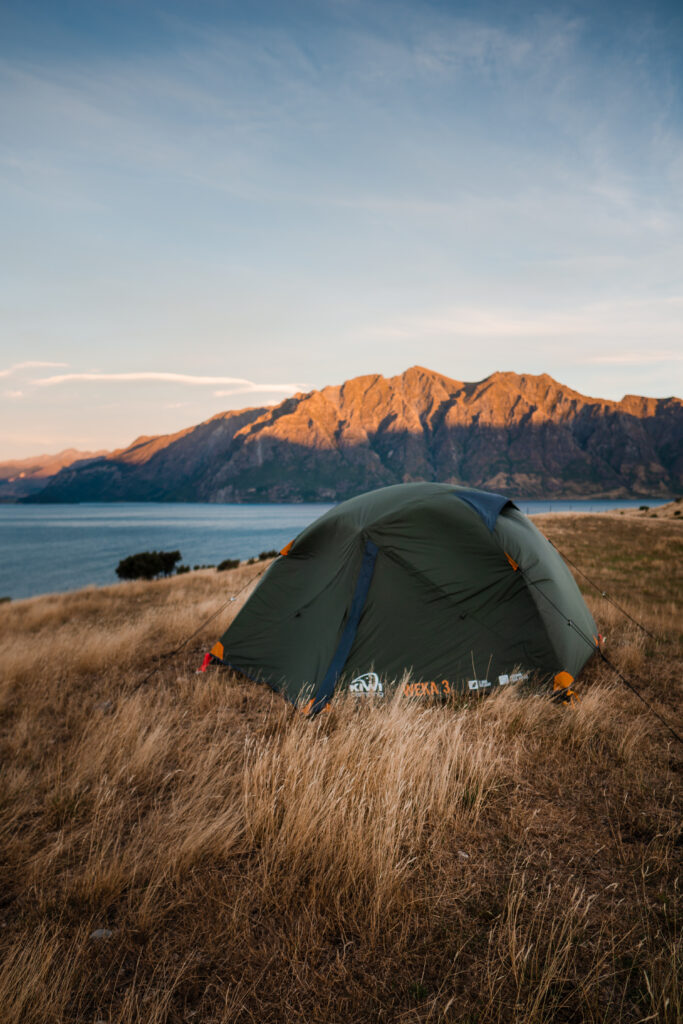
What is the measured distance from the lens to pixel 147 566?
3569cm

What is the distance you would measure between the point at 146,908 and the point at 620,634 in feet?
26.2

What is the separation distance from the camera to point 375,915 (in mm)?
2266

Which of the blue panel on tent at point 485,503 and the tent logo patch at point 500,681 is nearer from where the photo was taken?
the tent logo patch at point 500,681

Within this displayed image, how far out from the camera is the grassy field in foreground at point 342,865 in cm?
195

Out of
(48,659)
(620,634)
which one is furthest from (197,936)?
(620,634)

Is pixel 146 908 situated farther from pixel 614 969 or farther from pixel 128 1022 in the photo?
pixel 614 969

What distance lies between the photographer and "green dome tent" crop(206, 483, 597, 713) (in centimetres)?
533

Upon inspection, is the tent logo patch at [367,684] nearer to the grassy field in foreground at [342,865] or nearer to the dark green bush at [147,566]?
the grassy field in foreground at [342,865]

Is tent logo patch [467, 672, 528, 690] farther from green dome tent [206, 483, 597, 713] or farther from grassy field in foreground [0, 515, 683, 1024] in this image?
grassy field in foreground [0, 515, 683, 1024]

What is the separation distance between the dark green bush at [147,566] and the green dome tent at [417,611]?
3217 centimetres

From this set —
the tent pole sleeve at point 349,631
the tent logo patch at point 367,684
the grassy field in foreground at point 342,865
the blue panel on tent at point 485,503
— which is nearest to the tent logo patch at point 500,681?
the grassy field in foreground at point 342,865

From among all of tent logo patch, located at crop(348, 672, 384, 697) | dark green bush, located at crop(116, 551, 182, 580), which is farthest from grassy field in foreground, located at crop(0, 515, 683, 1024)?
dark green bush, located at crop(116, 551, 182, 580)

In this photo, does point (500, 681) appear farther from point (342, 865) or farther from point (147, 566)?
point (147, 566)

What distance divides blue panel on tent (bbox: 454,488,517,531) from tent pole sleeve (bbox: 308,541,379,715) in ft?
4.66
